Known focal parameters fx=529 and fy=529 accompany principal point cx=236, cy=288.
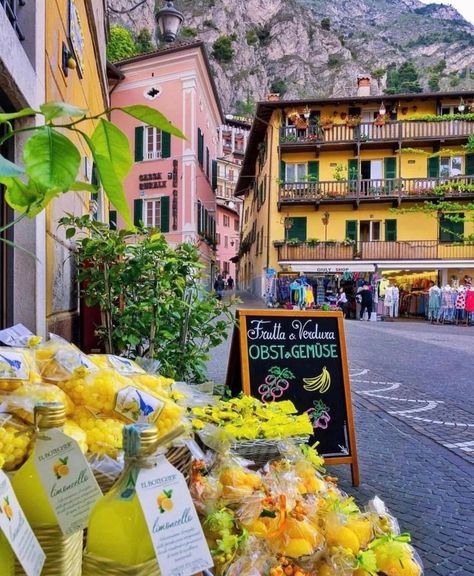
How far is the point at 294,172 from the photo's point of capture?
27141 millimetres

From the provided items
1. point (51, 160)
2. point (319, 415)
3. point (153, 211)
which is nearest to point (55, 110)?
point (51, 160)

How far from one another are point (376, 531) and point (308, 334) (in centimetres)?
160

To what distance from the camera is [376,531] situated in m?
1.89

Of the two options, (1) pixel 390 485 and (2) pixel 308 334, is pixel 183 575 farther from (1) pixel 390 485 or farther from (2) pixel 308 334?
(1) pixel 390 485

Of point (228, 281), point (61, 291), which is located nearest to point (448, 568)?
point (61, 291)

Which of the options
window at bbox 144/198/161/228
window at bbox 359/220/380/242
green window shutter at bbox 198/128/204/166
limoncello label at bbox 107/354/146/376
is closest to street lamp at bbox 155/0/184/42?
limoncello label at bbox 107/354/146/376

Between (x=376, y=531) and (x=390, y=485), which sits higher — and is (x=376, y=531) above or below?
above

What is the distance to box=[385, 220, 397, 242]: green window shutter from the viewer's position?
26703 mm

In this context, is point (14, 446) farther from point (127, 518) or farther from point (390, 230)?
point (390, 230)

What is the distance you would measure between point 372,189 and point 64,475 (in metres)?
26.8

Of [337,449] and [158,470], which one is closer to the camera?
[158,470]

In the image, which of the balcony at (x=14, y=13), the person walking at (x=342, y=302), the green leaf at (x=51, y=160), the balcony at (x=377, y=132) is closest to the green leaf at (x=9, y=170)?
the green leaf at (x=51, y=160)

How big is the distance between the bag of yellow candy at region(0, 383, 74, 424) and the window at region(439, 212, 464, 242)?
1059 inches

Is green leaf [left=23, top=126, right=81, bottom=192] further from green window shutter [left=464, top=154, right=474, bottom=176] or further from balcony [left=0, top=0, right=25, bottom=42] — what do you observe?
green window shutter [left=464, top=154, right=474, bottom=176]
